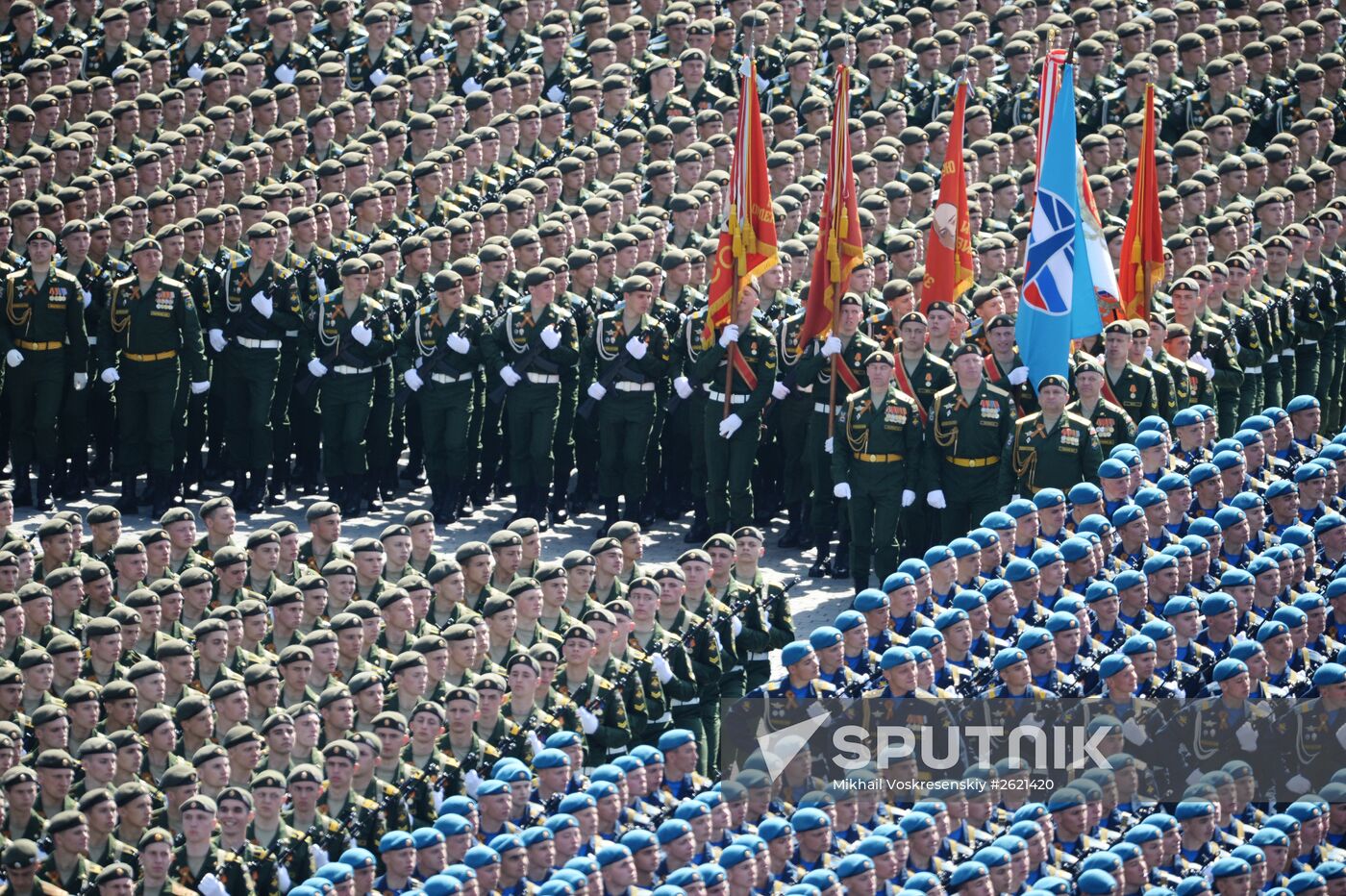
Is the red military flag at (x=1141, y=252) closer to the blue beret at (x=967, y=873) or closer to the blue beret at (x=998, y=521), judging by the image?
the blue beret at (x=998, y=521)

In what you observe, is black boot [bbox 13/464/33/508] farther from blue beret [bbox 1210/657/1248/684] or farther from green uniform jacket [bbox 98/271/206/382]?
blue beret [bbox 1210/657/1248/684]

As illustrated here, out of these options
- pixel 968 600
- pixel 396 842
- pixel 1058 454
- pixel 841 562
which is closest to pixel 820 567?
pixel 841 562

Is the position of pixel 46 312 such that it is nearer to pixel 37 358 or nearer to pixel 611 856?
pixel 37 358

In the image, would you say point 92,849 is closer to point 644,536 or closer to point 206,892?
point 206,892

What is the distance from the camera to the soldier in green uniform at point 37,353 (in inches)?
959

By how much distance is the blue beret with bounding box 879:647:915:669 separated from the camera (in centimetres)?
1950

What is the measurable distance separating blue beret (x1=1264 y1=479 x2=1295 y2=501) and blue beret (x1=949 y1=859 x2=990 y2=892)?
19.7ft

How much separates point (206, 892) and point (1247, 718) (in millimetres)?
6195

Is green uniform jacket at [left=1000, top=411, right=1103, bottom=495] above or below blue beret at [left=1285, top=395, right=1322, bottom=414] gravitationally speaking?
above

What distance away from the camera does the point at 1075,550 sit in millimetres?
21422

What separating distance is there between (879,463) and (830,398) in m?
0.91

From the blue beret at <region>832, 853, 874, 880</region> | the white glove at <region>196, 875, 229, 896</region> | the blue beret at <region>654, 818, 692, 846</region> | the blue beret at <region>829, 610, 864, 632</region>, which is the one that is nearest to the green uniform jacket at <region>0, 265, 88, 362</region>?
the blue beret at <region>829, 610, 864, 632</region>

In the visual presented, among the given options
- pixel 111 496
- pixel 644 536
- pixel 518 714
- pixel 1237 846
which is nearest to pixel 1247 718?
pixel 1237 846

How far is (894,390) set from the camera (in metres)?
23.2
